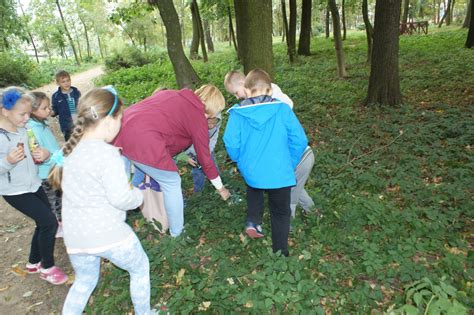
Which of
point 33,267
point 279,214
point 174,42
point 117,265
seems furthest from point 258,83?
point 174,42

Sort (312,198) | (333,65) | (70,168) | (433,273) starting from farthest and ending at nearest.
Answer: (333,65) → (312,198) → (433,273) → (70,168)

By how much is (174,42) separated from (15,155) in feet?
24.6

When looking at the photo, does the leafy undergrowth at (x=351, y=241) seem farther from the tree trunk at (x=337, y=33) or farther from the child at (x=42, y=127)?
the tree trunk at (x=337, y=33)

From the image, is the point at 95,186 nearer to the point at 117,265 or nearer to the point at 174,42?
the point at 117,265

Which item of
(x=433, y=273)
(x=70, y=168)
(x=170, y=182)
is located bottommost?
(x=433, y=273)

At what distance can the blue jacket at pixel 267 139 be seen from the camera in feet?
9.66

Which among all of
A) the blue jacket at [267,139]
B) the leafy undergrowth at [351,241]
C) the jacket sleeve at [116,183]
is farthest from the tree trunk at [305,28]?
the jacket sleeve at [116,183]

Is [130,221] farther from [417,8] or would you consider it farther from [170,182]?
[417,8]

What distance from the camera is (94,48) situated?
248 feet

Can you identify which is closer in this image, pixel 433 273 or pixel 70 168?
pixel 70 168

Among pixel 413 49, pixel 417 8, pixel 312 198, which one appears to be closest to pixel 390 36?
pixel 312 198

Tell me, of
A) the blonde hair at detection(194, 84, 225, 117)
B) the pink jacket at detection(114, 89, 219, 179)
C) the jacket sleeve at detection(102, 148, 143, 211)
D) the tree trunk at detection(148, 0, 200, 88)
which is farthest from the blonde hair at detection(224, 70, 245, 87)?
the tree trunk at detection(148, 0, 200, 88)

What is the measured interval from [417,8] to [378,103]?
4177cm

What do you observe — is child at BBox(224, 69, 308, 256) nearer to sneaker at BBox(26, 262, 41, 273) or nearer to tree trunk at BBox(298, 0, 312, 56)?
sneaker at BBox(26, 262, 41, 273)
